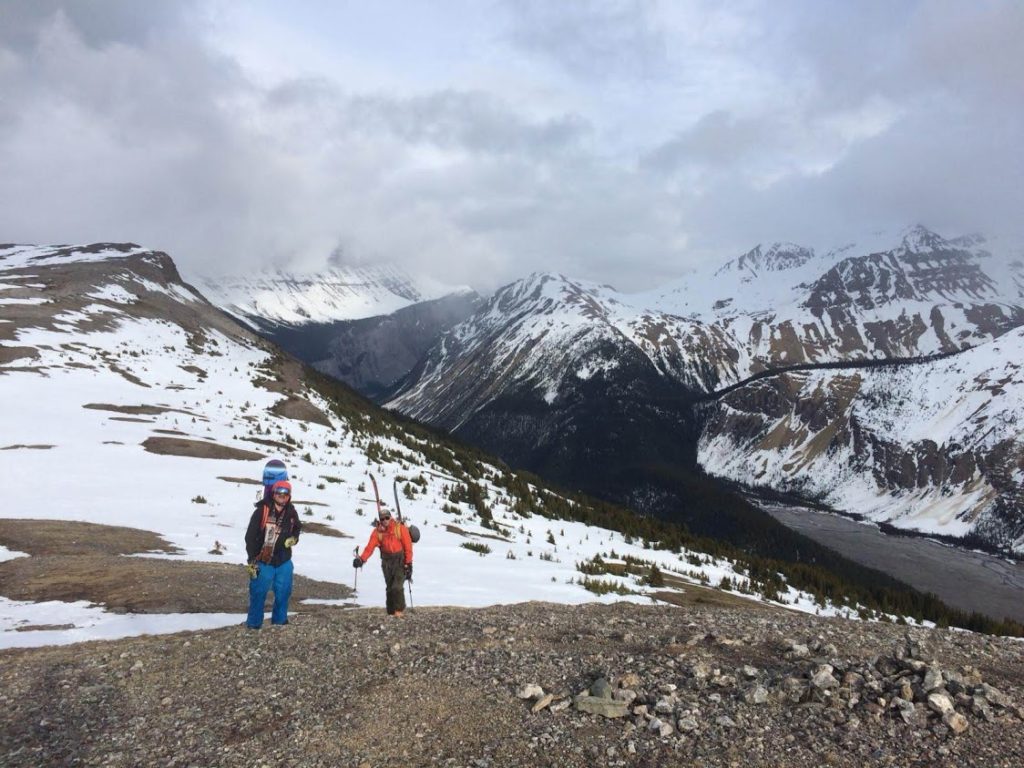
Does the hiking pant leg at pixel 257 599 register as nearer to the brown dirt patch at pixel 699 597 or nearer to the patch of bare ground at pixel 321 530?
the patch of bare ground at pixel 321 530

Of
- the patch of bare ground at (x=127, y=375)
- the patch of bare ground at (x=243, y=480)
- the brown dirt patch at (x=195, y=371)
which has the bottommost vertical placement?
the patch of bare ground at (x=243, y=480)

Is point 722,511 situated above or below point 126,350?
below

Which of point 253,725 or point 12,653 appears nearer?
point 253,725

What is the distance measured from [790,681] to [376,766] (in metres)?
4.40

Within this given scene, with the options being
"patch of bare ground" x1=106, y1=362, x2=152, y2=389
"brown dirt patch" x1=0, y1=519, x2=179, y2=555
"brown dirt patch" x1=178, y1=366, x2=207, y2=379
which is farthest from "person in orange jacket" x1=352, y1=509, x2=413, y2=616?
"brown dirt patch" x1=178, y1=366, x2=207, y2=379

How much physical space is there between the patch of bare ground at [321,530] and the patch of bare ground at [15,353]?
30.6 m

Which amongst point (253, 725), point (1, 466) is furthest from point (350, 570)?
point (1, 466)

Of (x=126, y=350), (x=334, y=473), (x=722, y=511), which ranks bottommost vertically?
(x=722, y=511)

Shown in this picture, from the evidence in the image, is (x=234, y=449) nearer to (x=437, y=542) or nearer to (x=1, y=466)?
(x=1, y=466)

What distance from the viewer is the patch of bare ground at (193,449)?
88.1ft

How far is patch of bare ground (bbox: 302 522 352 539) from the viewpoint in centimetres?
1906

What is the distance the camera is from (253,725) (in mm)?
6465

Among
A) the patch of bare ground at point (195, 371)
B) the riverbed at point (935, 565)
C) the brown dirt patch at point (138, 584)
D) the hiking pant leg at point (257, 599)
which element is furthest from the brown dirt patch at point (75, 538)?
the riverbed at point (935, 565)

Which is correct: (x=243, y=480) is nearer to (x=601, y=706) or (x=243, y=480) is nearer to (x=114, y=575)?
(x=114, y=575)
